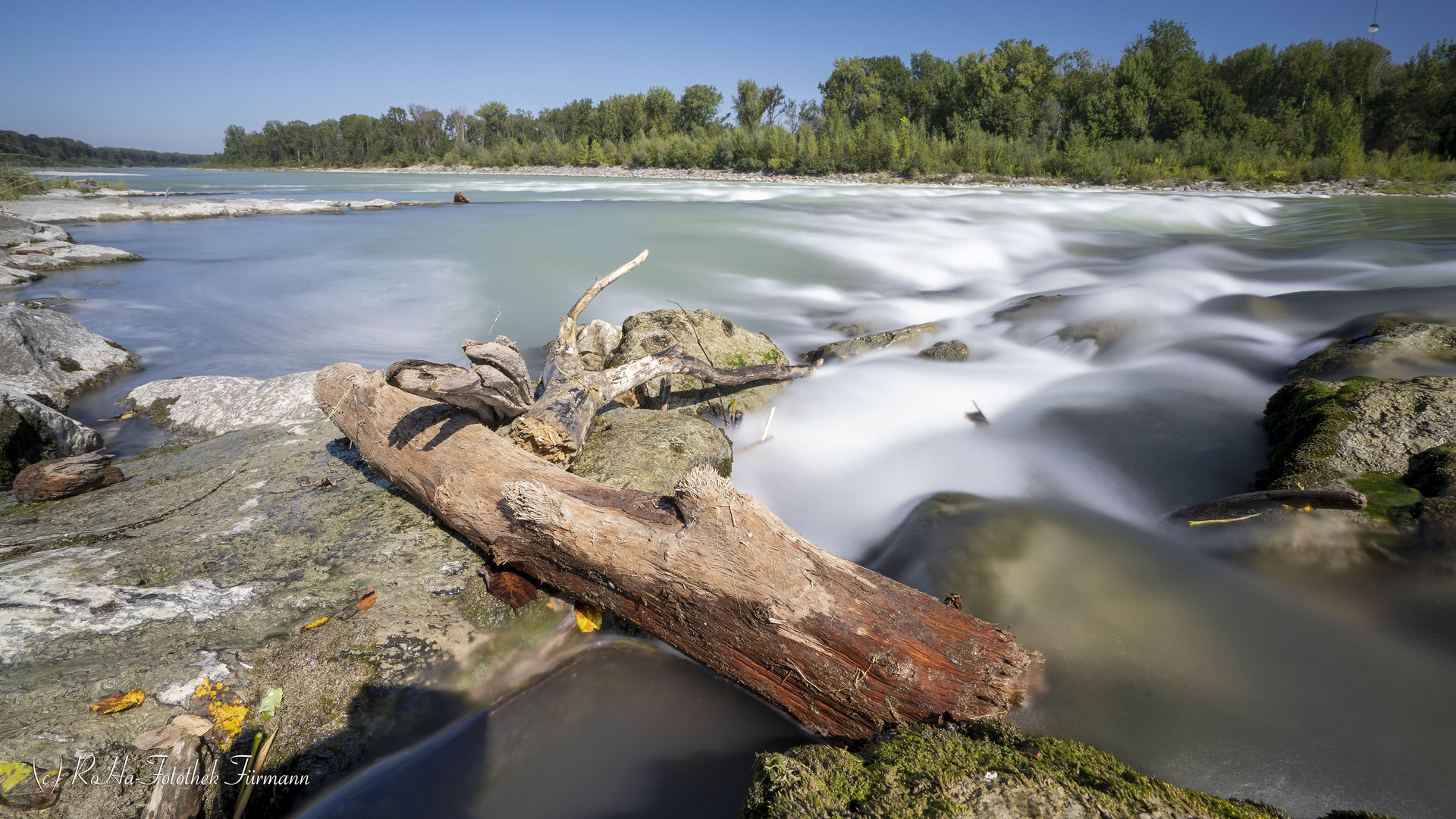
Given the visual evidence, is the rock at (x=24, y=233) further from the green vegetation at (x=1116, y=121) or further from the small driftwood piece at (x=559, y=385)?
the green vegetation at (x=1116, y=121)

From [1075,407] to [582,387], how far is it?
439 cm

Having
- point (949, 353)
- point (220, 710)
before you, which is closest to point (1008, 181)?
point (949, 353)

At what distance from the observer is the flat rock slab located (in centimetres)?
1877

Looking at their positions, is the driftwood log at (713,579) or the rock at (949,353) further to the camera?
the rock at (949,353)

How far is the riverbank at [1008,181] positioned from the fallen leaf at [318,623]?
1304 inches

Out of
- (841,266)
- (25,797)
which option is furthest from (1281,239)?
(25,797)

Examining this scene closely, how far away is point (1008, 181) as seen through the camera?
32406 mm

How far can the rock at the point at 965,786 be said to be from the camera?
1433mm

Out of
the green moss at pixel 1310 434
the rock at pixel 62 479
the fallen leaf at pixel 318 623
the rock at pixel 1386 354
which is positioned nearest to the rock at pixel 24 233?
the rock at pixel 62 479

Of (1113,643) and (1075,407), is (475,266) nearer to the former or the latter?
(1075,407)

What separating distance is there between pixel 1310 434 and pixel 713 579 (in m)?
3.79

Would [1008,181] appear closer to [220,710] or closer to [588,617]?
[588,617]

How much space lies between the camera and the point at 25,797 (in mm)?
1663

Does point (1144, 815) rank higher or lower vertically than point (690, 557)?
lower
